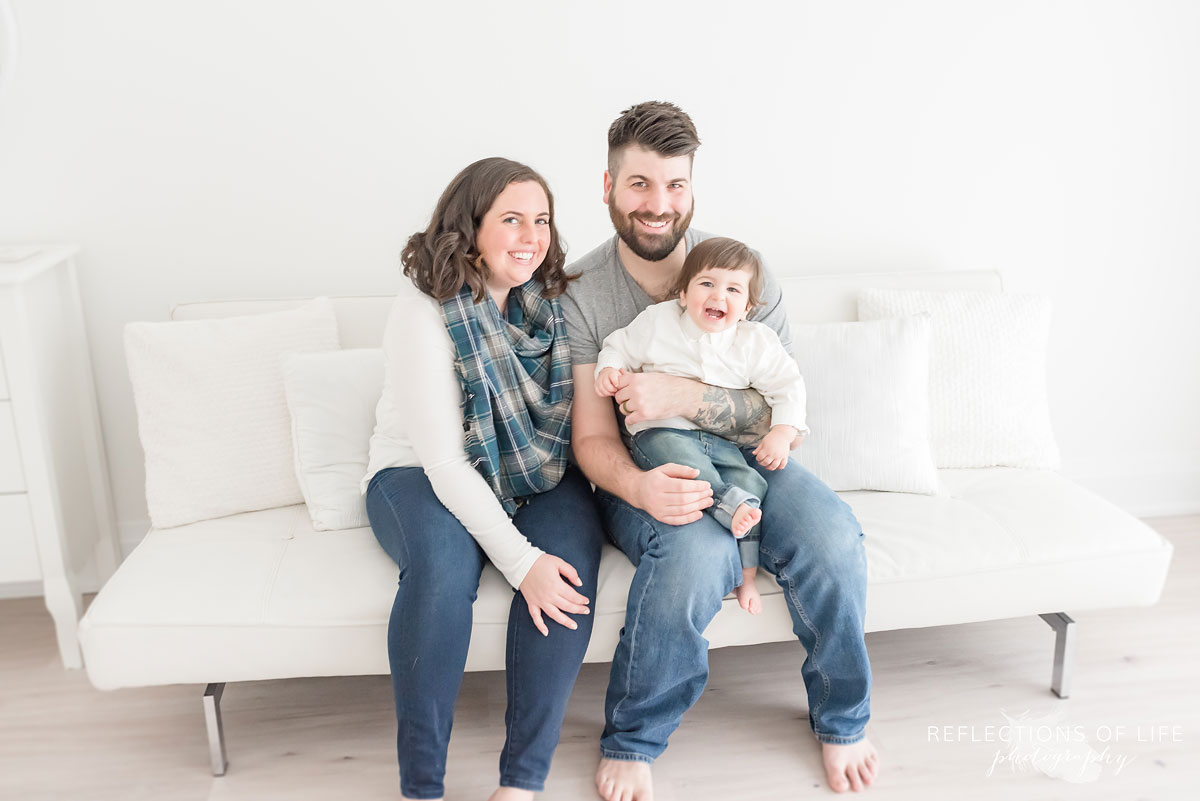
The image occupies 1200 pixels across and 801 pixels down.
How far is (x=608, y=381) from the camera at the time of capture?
180 cm

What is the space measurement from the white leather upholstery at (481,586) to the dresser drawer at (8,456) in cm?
39

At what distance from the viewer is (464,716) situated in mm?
1933

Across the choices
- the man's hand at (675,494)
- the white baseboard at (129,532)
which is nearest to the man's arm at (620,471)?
the man's hand at (675,494)

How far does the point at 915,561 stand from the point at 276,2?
6.32ft

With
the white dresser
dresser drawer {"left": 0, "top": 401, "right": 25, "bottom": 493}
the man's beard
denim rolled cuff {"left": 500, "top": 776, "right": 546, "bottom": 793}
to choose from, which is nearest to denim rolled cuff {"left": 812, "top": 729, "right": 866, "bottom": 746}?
denim rolled cuff {"left": 500, "top": 776, "right": 546, "bottom": 793}

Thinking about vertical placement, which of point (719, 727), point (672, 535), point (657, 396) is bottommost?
point (719, 727)

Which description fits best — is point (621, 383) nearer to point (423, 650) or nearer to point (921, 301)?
point (423, 650)

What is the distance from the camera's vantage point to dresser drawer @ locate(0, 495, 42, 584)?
6.74 ft

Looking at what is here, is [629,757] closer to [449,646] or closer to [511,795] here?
[511,795]

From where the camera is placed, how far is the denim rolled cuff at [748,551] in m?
1.75

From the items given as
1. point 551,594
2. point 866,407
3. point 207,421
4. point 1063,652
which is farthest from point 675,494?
point 207,421

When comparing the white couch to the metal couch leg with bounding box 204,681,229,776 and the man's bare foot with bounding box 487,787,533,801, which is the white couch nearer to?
the metal couch leg with bounding box 204,681,229,776

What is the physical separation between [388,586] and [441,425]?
31cm

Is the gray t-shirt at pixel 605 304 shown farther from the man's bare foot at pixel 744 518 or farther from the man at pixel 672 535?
the man's bare foot at pixel 744 518
